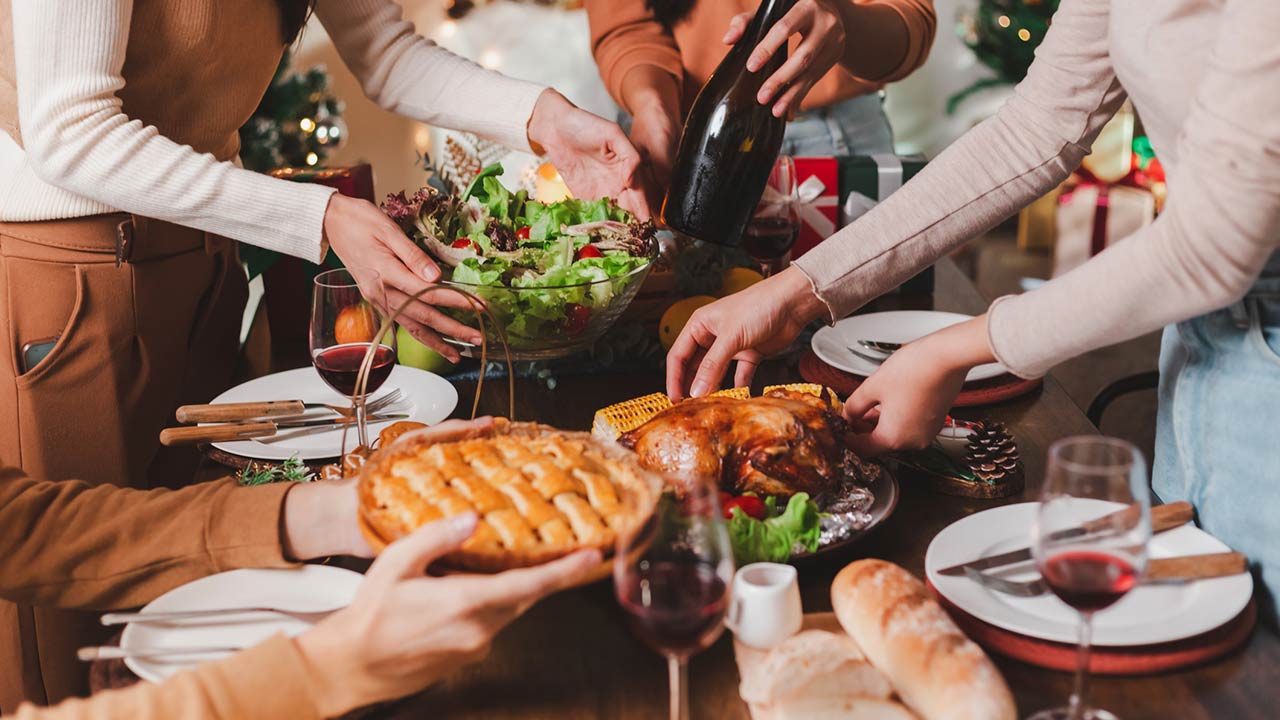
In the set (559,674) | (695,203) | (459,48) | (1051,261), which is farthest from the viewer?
(1051,261)

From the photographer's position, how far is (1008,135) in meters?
1.46

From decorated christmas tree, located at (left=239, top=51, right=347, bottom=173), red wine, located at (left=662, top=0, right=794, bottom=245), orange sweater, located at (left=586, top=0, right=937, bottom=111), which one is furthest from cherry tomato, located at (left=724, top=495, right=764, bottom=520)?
decorated christmas tree, located at (left=239, top=51, right=347, bottom=173)

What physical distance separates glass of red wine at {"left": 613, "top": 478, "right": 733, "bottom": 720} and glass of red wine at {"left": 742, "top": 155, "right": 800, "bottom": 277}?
1.15 meters

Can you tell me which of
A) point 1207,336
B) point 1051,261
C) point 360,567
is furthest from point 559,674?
point 1051,261

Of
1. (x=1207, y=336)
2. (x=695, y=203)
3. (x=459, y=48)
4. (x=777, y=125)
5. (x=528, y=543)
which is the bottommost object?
(x=528, y=543)

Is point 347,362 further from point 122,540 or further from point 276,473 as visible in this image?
point 122,540

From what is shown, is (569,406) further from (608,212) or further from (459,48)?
(459,48)

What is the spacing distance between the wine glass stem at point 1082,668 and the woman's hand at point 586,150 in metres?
1.20

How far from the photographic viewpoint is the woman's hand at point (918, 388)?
1182 millimetres

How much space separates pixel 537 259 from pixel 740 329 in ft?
1.23

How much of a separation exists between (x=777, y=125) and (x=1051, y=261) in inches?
161

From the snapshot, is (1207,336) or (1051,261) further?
(1051,261)

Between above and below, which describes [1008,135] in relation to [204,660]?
above

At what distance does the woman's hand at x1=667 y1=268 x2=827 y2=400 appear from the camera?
1465mm
